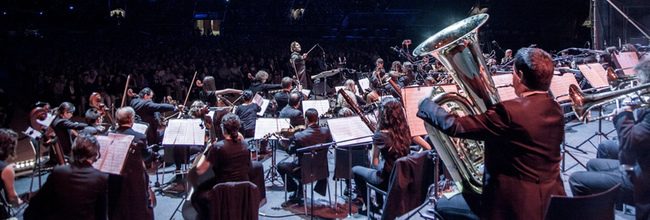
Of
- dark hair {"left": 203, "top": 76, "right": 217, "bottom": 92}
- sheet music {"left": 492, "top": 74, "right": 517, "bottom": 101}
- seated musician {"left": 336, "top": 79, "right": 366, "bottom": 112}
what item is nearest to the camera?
sheet music {"left": 492, "top": 74, "right": 517, "bottom": 101}

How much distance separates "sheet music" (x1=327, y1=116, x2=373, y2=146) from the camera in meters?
5.31

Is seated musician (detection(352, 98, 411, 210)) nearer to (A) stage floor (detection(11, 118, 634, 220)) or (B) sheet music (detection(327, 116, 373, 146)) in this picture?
(B) sheet music (detection(327, 116, 373, 146))

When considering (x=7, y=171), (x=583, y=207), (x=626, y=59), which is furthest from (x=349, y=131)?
(x=626, y=59)

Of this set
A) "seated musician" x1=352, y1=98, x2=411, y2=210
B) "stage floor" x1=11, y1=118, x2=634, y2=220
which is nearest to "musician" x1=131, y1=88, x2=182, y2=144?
"stage floor" x1=11, y1=118, x2=634, y2=220

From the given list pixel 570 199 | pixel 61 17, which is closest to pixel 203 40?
pixel 61 17

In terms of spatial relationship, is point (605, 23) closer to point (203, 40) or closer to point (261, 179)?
point (261, 179)

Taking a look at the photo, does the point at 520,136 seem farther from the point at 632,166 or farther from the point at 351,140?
the point at 351,140

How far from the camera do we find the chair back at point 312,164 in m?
5.64

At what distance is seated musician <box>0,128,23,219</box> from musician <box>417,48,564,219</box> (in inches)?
135

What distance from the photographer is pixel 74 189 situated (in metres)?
3.77

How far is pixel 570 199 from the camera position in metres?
2.71

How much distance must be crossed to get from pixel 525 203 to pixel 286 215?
12.4ft

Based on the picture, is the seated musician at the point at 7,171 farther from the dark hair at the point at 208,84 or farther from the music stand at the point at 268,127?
the dark hair at the point at 208,84

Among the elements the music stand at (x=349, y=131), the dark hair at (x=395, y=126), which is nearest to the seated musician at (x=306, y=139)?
the music stand at (x=349, y=131)
